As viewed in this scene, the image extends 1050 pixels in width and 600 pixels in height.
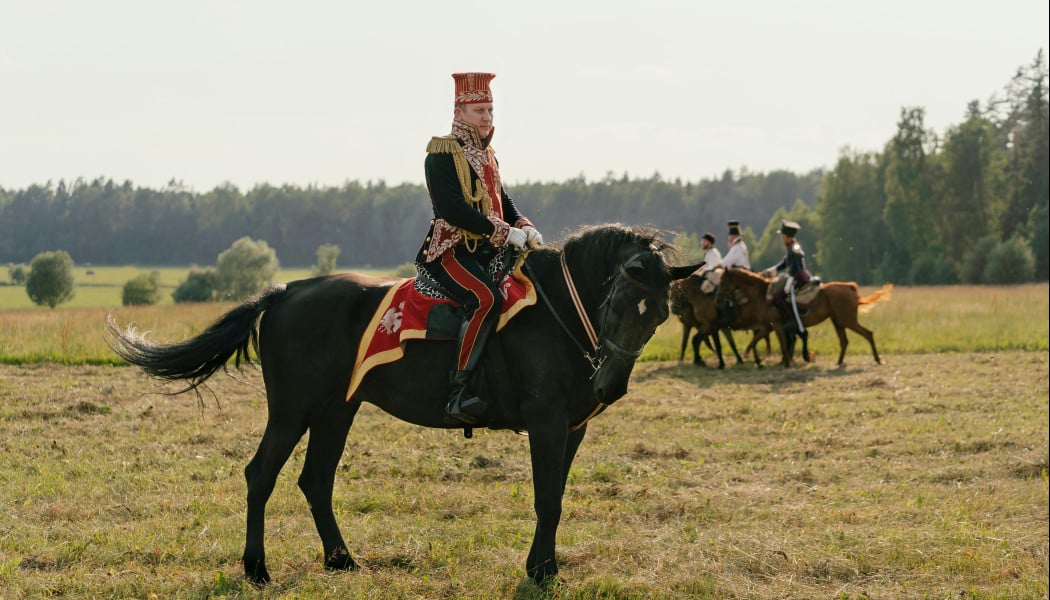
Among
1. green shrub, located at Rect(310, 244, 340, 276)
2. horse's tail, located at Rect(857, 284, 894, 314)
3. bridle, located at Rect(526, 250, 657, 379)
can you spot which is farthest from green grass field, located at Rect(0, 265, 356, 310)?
bridle, located at Rect(526, 250, 657, 379)

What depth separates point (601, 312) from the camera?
17.5 feet

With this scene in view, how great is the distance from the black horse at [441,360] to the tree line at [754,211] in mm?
38690

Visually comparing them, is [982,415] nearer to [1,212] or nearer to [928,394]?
[928,394]

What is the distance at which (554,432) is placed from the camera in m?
5.39

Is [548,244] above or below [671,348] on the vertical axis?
above

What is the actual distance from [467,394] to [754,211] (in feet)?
344

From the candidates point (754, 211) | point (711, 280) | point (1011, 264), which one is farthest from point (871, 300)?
point (754, 211)

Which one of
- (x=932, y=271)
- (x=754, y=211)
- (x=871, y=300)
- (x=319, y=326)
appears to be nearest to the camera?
(x=319, y=326)

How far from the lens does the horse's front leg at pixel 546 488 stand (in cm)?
538

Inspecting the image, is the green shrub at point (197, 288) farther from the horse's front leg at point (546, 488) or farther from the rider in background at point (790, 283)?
the horse's front leg at point (546, 488)

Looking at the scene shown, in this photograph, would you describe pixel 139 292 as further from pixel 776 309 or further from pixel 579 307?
pixel 579 307

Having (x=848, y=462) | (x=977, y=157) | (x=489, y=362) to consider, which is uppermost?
(x=977, y=157)

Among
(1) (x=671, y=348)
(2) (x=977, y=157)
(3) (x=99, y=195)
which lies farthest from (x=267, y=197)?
(1) (x=671, y=348)

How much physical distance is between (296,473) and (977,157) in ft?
185
